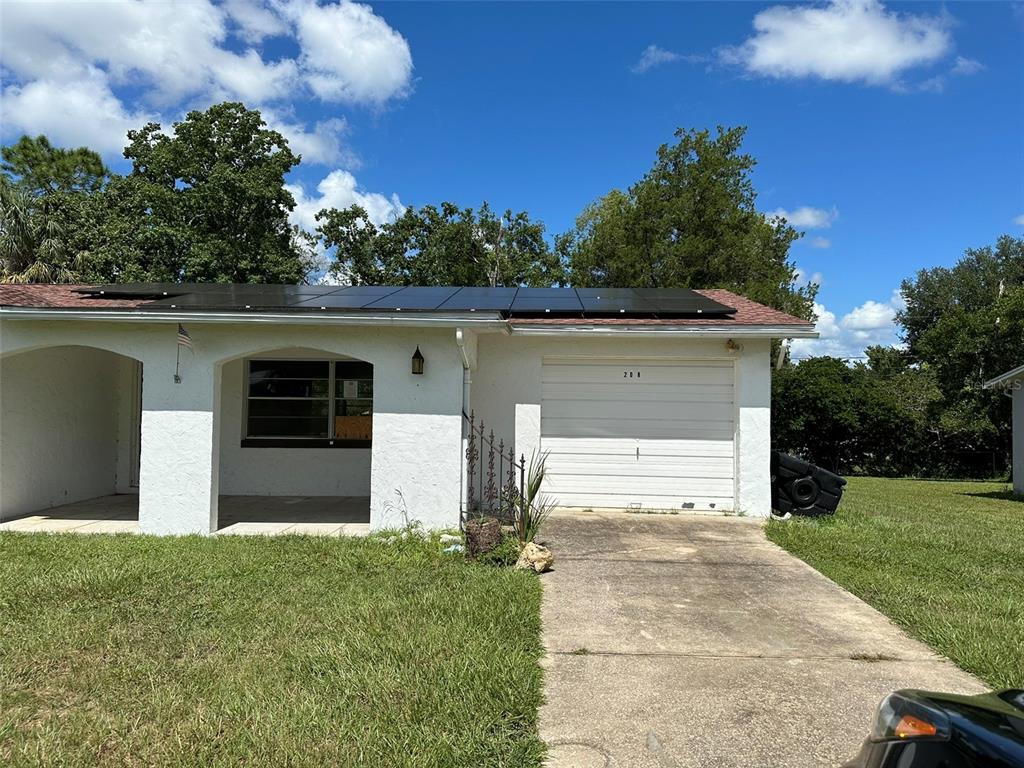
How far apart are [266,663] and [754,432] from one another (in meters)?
7.43

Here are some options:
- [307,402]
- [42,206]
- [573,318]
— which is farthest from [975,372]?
[42,206]

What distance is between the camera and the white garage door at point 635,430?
373 inches

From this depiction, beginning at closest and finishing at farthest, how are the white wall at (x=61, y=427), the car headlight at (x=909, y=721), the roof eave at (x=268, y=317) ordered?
the car headlight at (x=909, y=721) < the roof eave at (x=268, y=317) < the white wall at (x=61, y=427)

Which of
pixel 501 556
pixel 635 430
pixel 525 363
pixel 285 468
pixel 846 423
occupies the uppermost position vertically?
pixel 525 363

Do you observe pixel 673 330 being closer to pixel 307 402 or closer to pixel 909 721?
pixel 307 402

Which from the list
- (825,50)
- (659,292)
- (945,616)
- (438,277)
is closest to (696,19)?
(825,50)

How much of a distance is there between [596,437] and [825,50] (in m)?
6.70

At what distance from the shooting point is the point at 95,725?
3.07 metres

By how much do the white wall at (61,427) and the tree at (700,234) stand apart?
734 inches

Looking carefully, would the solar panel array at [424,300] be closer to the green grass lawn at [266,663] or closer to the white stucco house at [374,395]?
the white stucco house at [374,395]

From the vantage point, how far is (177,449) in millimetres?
7727

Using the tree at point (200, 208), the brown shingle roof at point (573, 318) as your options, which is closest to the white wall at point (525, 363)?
the brown shingle roof at point (573, 318)

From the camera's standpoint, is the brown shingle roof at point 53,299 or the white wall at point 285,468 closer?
the brown shingle roof at point 53,299

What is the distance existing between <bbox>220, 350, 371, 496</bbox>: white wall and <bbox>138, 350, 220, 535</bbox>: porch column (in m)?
3.18
